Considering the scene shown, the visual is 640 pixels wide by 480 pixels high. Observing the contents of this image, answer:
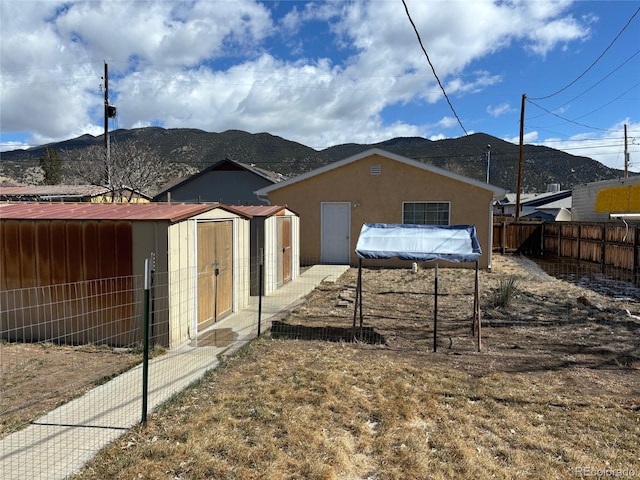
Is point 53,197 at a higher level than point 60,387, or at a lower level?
higher

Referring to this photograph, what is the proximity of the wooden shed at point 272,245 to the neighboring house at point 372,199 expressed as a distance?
4.15 metres

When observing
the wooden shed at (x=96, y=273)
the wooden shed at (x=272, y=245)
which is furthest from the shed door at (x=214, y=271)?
the wooden shed at (x=272, y=245)

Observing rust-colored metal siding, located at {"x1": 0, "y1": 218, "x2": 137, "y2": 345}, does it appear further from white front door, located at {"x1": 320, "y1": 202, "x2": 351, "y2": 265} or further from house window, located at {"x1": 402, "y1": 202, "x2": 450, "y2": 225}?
house window, located at {"x1": 402, "y1": 202, "x2": 450, "y2": 225}

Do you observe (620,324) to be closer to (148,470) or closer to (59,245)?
(148,470)

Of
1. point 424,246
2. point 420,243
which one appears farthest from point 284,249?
point 424,246

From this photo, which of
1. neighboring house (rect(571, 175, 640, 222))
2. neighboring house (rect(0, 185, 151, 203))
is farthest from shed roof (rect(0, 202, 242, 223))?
neighboring house (rect(571, 175, 640, 222))

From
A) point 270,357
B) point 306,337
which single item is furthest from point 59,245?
point 306,337

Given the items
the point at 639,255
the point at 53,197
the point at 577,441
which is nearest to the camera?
the point at 577,441

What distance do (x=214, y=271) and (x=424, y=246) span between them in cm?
369

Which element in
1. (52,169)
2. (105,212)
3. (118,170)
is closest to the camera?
(105,212)

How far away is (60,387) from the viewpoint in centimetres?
491

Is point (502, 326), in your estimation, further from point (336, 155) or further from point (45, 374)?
point (336, 155)

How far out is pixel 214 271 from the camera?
7832 mm

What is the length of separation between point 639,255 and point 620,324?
8.20m
